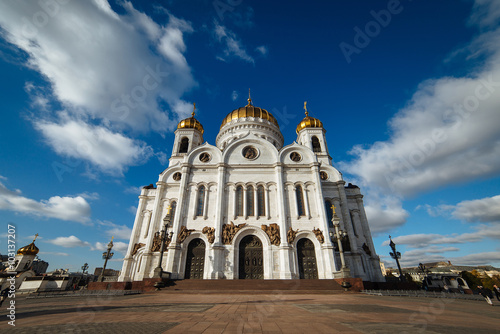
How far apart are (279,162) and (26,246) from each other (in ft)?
100.0

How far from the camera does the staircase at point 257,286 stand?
13.4 metres

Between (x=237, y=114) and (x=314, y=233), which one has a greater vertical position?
(x=237, y=114)

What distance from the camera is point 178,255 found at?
17812 mm

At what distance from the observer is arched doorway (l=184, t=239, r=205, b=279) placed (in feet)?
58.1

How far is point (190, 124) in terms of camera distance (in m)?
27.9

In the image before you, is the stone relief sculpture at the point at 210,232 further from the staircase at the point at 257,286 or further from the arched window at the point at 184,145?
the arched window at the point at 184,145

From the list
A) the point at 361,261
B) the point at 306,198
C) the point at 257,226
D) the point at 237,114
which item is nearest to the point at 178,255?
the point at 257,226

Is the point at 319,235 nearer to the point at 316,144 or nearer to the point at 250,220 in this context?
the point at 250,220

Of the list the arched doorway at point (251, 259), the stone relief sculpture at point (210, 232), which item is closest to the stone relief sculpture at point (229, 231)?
the stone relief sculpture at point (210, 232)

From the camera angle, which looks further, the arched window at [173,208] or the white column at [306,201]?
the arched window at [173,208]

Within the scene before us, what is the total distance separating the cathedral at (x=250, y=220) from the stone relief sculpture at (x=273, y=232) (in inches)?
3.2

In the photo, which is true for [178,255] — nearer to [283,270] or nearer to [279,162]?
[283,270]

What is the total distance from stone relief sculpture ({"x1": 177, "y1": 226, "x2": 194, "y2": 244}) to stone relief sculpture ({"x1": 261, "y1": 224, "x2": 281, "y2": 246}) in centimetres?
643

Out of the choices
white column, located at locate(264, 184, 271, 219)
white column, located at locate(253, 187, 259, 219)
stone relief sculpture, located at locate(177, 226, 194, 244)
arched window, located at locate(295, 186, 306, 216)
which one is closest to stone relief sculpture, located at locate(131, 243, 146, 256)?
stone relief sculpture, located at locate(177, 226, 194, 244)
